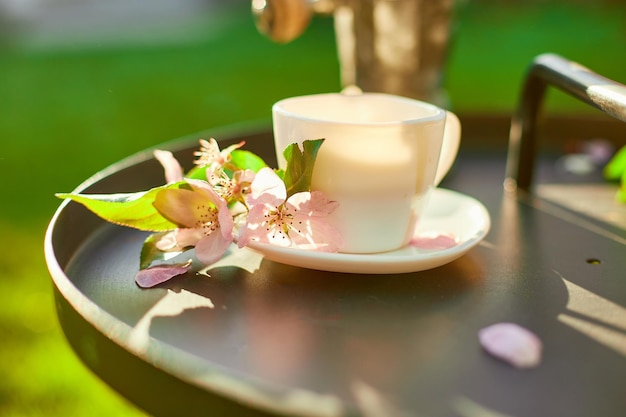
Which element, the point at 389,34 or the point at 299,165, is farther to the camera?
the point at 389,34

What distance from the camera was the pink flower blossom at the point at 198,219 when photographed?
0.53 meters

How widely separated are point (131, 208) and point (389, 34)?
488 mm

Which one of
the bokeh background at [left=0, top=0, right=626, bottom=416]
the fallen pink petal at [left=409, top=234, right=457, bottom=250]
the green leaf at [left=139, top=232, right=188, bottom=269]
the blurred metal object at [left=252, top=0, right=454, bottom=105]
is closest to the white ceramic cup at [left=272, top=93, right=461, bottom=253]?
the fallen pink petal at [left=409, top=234, right=457, bottom=250]

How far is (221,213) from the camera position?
0.53 m

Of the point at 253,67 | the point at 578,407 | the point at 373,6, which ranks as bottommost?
the point at 253,67

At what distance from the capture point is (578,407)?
0.39 m

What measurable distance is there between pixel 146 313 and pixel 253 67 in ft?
9.80

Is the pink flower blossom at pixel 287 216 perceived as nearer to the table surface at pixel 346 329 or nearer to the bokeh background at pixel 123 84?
the table surface at pixel 346 329

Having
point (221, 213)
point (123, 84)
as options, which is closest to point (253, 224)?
point (221, 213)

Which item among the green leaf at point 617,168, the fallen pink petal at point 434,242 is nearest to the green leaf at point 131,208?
the fallen pink petal at point 434,242

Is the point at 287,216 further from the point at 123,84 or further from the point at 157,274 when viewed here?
the point at 123,84

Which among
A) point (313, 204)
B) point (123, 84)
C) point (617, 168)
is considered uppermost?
point (313, 204)

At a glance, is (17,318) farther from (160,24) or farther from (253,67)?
(160,24)

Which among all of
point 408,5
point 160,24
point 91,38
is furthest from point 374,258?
point 160,24
